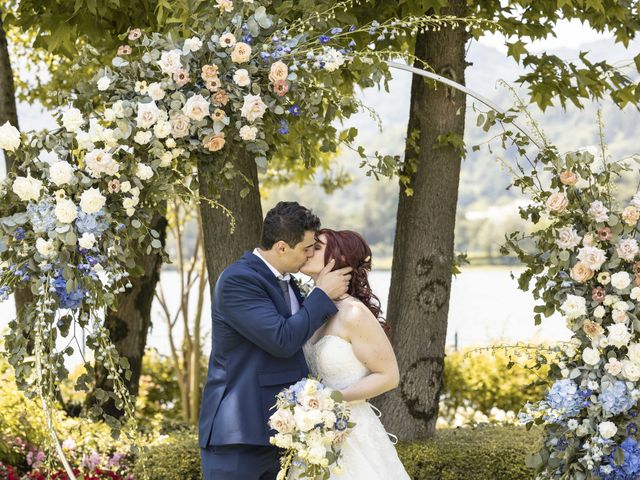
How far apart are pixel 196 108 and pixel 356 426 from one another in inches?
58.5

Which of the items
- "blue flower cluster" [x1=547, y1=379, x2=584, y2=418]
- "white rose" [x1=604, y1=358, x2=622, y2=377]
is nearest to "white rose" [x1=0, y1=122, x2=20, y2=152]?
"blue flower cluster" [x1=547, y1=379, x2=584, y2=418]

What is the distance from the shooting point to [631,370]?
13.0ft

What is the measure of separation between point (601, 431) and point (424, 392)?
87.5 inches

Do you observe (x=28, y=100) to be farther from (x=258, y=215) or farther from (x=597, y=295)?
(x=597, y=295)

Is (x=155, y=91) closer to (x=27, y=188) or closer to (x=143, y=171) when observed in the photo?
(x=143, y=171)

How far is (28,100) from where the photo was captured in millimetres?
9805

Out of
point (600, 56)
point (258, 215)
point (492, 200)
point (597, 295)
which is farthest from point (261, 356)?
point (492, 200)

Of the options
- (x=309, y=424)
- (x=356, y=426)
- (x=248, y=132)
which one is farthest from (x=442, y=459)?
(x=248, y=132)

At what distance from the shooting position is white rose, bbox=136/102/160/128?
376 centimetres

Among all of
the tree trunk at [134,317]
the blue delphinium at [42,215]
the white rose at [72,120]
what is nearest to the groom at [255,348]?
the blue delphinium at [42,215]

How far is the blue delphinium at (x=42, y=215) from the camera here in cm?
361

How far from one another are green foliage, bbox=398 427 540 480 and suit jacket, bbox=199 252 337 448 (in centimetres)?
235

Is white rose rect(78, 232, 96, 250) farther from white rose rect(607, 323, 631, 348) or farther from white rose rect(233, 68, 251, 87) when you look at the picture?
white rose rect(607, 323, 631, 348)

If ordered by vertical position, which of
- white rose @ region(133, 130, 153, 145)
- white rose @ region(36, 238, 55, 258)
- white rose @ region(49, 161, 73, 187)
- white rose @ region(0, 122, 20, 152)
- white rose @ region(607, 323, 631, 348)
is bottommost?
white rose @ region(607, 323, 631, 348)
